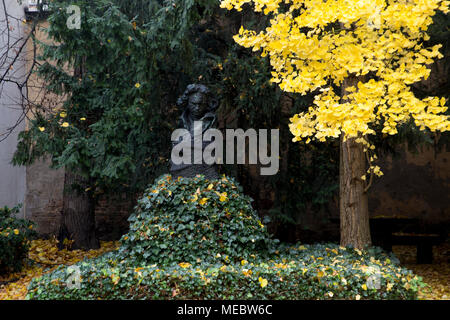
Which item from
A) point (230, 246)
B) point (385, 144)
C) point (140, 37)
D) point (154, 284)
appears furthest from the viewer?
point (385, 144)

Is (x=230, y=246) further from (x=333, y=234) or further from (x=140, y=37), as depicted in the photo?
(x=333, y=234)

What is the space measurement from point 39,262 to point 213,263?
3.73 m

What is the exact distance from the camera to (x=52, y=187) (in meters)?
10.7

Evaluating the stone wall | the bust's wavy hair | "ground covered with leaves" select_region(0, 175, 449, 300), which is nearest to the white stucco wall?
the stone wall

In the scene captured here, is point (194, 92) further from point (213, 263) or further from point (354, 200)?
point (354, 200)

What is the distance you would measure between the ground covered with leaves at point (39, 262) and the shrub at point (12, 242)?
0.55 ft

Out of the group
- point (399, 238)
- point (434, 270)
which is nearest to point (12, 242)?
point (399, 238)

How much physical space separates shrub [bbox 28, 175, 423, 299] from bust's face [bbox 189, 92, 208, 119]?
1.00 m

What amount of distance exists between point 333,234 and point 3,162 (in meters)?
7.48

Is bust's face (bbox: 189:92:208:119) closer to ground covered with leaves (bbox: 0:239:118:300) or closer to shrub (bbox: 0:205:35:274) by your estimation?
ground covered with leaves (bbox: 0:239:118:300)

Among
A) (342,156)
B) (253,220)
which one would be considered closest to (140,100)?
(253,220)

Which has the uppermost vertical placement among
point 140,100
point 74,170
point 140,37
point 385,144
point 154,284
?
point 140,37

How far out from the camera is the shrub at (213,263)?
5148 mm

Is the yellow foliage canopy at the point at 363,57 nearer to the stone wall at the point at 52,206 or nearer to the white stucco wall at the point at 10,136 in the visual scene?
the stone wall at the point at 52,206
